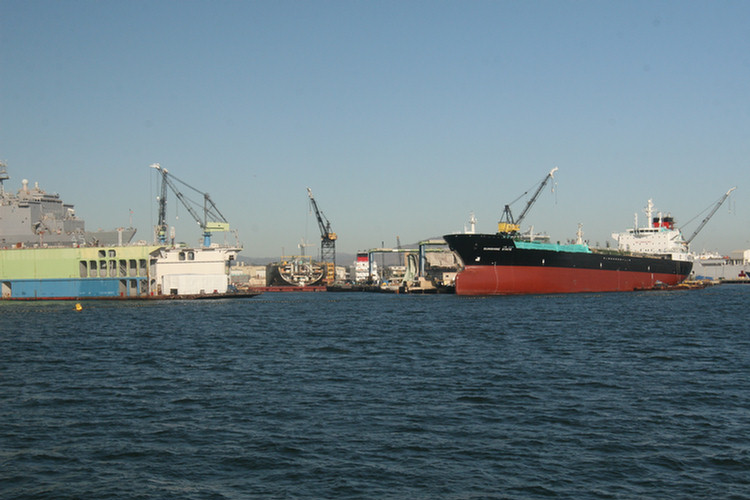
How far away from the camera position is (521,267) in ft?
273

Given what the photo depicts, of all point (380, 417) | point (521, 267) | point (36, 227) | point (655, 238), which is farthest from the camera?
point (655, 238)

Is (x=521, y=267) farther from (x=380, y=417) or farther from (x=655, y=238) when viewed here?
(x=380, y=417)

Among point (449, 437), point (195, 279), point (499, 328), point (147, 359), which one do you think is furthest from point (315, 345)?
point (195, 279)

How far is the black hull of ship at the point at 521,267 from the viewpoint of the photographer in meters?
82.1

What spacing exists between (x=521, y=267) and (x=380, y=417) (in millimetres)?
65905

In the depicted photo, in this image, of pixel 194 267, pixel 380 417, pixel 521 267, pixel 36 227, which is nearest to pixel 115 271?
pixel 194 267

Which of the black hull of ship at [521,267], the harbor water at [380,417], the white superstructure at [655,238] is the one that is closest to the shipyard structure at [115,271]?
the black hull of ship at [521,267]

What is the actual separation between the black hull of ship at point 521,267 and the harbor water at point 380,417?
4183cm

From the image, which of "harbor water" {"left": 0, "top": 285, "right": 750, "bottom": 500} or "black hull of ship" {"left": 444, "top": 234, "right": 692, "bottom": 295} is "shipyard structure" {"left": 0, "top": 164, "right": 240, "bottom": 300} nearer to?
→ "black hull of ship" {"left": 444, "top": 234, "right": 692, "bottom": 295}

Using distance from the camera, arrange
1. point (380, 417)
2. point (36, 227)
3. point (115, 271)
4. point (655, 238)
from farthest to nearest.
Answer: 1. point (655, 238)
2. point (36, 227)
3. point (115, 271)
4. point (380, 417)

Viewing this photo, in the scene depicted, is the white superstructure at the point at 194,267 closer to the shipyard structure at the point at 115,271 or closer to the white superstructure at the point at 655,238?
the shipyard structure at the point at 115,271

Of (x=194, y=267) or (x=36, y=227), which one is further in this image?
(x=36, y=227)

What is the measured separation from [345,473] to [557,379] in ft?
43.4

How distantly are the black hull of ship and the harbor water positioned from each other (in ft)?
137
